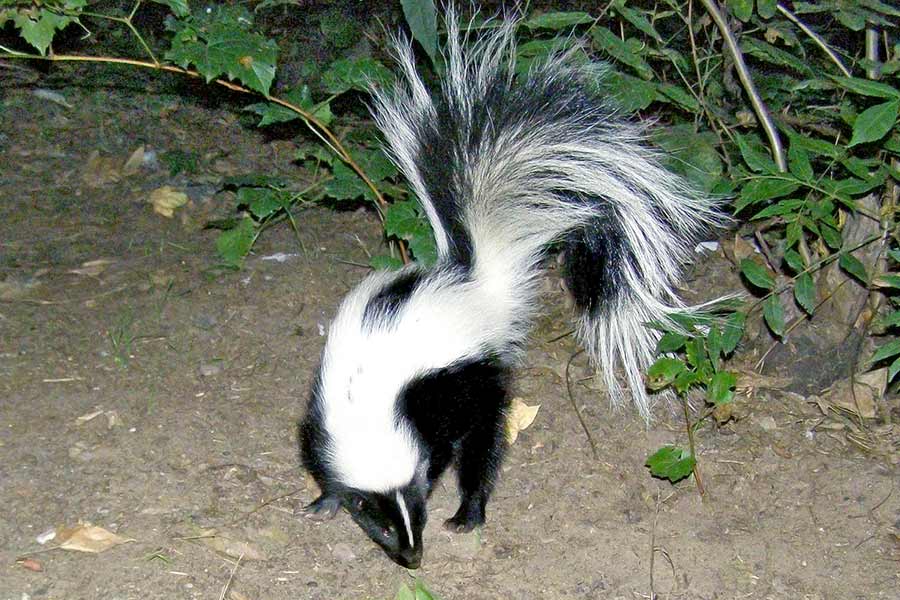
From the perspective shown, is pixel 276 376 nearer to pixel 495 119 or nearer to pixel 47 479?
pixel 47 479

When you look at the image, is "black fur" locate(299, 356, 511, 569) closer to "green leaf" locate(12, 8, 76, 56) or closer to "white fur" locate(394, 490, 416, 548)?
"white fur" locate(394, 490, 416, 548)

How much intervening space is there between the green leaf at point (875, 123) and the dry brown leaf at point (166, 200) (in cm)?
297

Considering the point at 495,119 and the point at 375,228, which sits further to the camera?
the point at 375,228

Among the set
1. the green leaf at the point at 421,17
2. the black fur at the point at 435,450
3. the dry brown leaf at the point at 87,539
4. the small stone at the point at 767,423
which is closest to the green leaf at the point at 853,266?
the small stone at the point at 767,423

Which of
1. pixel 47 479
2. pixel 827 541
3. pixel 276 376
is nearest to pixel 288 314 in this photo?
pixel 276 376

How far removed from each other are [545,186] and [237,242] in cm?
138

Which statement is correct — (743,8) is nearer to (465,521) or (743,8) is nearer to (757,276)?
(757,276)

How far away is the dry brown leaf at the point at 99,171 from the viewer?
4707mm

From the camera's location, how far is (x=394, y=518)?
3031 mm

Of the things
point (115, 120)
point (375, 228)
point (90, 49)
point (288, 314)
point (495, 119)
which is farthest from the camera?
point (90, 49)

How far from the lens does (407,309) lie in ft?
10.9

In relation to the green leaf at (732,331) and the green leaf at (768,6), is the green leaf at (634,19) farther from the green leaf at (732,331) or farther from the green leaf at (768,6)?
the green leaf at (732,331)

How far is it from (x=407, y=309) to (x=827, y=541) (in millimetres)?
1497

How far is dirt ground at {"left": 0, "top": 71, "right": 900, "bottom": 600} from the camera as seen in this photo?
2977mm
